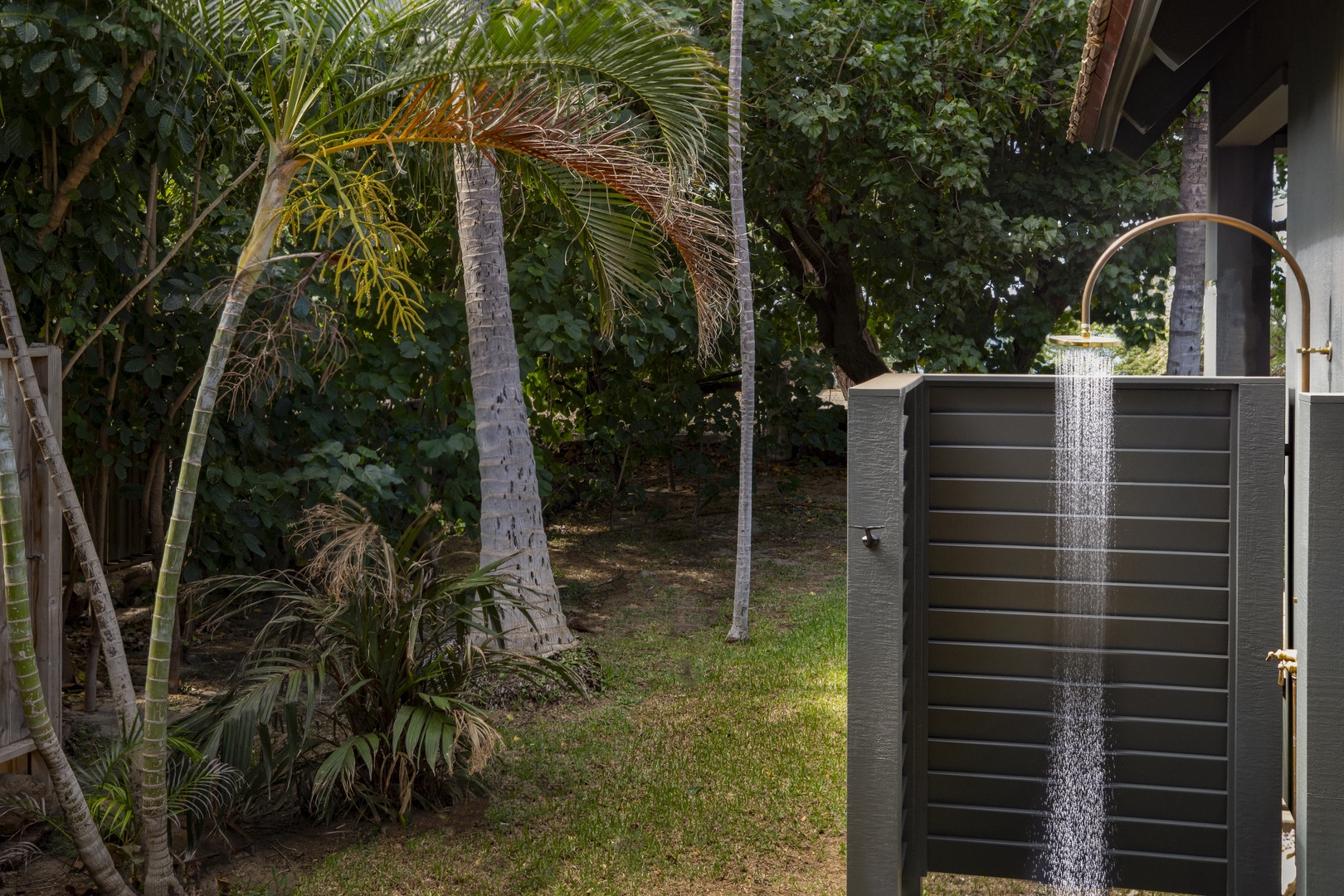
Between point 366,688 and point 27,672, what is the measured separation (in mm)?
1243

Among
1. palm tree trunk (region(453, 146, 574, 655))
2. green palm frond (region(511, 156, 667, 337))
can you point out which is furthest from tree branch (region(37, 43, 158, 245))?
palm tree trunk (region(453, 146, 574, 655))

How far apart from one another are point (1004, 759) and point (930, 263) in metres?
7.23

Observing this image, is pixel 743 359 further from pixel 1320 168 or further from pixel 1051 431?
pixel 1051 431

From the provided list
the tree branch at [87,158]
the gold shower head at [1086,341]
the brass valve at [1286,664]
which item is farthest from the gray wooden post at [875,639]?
the tree branch at [87,158]

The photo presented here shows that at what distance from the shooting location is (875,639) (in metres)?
2.72

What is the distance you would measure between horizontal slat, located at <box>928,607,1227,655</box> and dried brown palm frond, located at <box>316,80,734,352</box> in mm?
1916

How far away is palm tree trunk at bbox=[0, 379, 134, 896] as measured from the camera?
9.17ft

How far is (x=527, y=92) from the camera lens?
354 centimetres

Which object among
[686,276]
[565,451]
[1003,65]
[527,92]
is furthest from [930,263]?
[527,92]

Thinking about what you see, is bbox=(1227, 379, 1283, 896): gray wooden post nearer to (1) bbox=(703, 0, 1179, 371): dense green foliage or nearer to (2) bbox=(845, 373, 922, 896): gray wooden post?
(2) bbox=(845, 373, 922, 896): gray wooden post

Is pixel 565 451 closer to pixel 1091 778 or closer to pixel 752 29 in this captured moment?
pixel 752 29

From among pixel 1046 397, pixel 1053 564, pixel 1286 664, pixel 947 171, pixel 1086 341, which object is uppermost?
pixel 947 171

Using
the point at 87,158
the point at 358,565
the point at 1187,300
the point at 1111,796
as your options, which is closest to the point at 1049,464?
the point at 1111,796

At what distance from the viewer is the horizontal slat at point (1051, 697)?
2.95 metres
